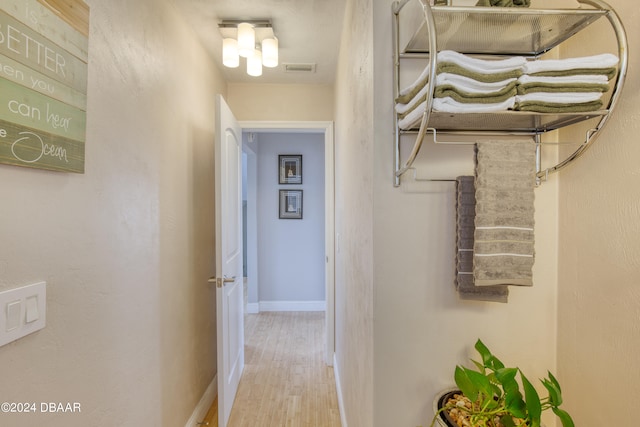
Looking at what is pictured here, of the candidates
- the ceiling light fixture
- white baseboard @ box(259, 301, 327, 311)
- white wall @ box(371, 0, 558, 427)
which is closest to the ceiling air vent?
the ceiling light fixture

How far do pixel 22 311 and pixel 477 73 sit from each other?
128 cm

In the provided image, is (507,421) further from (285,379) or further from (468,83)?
(285,379)

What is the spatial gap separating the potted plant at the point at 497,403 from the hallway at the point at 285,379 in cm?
132

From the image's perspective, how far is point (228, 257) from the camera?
2057mm

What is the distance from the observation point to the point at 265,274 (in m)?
4.00

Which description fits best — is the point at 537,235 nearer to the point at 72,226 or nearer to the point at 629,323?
the point at 629,323

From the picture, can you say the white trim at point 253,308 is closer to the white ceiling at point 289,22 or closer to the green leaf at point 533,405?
the white ceiling at point 289,22

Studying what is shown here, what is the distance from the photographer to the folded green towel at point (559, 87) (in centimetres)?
82

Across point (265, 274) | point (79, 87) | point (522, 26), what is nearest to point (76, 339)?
point (79, 87)

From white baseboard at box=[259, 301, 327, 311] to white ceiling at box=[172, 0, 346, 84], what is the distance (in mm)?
2733

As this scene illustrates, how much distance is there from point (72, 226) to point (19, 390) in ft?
1.41

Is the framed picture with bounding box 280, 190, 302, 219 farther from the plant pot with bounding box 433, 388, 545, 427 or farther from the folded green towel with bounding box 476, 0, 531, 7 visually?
the folded green towel with bounding box 476, 0, 531, 7

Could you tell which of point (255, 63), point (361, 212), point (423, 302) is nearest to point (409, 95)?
point (361, 212)

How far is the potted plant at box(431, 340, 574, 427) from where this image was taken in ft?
2.58
